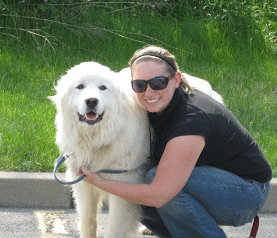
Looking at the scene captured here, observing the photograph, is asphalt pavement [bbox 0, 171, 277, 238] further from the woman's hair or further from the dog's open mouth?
the woman's hair

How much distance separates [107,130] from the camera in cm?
301

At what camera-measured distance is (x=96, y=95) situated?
2.84 m

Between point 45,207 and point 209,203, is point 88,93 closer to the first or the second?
point 209,203

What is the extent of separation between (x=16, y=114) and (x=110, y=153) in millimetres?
2062

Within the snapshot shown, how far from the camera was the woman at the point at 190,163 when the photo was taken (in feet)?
8.96

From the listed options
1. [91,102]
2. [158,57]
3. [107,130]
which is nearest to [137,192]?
[107,130]

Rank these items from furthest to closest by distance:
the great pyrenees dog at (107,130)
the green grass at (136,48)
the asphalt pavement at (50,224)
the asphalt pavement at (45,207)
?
the green grass at (136,48) → the asphalt pavement at (45,207) → the asphalt pavement at (50,224) → the great pyrenees dog at (107,130)

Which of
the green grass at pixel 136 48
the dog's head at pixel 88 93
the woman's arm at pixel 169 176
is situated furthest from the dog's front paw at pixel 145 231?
the green grass at pixel 136 48

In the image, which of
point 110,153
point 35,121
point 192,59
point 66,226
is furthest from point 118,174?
point 192,59

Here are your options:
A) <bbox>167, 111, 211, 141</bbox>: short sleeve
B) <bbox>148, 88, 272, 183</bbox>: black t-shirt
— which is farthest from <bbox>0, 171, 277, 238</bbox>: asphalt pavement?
<bbox>167, 111, 211, 141</bbox>: short sleeve

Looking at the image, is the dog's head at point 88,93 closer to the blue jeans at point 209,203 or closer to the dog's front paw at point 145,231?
the blue jeans at point 209,203

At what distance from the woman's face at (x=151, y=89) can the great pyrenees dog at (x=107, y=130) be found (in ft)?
0.63

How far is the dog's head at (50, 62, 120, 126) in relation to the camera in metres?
2.88

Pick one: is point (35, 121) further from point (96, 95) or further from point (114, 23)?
point (114, 23)
